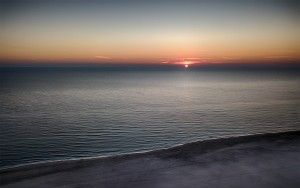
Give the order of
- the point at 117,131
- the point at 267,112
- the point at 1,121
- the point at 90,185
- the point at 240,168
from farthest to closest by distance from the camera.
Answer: the point at 267,112 < the point at 1,121 < the point at 117,131 < the point at 240,168 < the point at 90,185

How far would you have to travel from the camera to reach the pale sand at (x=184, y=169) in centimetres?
891

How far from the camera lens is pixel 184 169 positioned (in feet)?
33.0

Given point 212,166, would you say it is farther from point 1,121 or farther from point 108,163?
point 1,121

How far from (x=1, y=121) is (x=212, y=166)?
173ft

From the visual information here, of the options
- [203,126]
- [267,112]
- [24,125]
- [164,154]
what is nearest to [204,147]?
[164,154]

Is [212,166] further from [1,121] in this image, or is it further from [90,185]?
[1,121]

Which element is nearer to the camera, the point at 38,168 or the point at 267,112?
the point at 38,168

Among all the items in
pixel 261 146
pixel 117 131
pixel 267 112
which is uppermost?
pixel 261 146

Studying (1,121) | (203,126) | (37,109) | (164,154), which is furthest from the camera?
(37,109)

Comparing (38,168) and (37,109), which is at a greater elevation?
(38,168)

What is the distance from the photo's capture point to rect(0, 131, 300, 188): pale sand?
891 centimetres

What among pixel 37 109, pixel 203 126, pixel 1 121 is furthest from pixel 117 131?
pixel 37 109

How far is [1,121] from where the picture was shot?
5581 cm

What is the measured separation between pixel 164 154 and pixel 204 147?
66.5 inches
